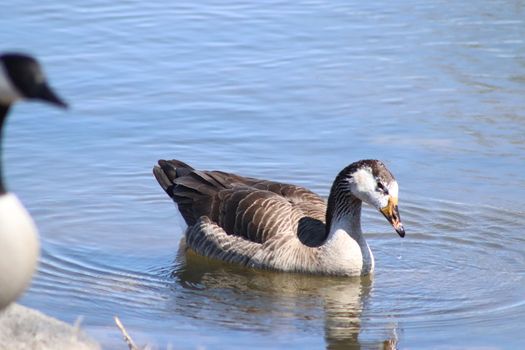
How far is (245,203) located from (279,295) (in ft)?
3.96

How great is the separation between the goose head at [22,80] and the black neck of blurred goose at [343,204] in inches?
224

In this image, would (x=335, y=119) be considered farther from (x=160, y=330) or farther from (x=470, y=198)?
(x=160, y=330)

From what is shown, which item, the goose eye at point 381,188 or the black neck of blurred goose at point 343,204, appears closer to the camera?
the goose eye at point 381,188

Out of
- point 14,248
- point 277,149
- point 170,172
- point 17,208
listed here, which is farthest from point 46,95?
point 277,149

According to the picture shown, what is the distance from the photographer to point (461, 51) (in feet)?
54.2

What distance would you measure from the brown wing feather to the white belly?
5.57 meters

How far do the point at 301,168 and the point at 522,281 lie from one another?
10.7 feet

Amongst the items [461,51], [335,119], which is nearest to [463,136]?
[335,119]

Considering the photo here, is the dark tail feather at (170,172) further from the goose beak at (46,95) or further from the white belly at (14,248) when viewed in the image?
the goose beak at (46,95)

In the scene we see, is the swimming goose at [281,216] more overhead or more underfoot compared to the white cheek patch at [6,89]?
more underfoot

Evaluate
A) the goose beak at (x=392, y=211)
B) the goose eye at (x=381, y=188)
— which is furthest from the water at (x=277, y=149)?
the goose eye at (x=381, y=188)

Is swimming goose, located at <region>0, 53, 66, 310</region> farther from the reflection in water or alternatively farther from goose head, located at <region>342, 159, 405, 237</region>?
goose head, located at <region>342, 159, 405, 237</region>

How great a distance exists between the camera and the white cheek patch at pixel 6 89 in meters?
5.83

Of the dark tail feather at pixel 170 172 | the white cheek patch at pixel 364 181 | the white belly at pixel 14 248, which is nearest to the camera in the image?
the white belly at pixel 14 248
